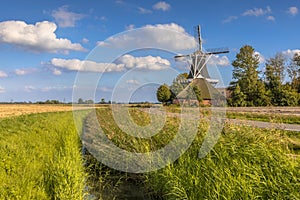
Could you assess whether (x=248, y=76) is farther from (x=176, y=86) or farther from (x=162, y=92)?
(x=162, y=92)

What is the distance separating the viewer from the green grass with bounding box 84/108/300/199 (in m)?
4.25

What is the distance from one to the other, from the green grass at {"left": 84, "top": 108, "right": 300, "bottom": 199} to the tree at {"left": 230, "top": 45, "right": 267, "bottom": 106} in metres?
31.5

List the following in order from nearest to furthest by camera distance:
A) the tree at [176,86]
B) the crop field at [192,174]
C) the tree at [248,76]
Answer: the crop field at [192,174] < the tree at [176,86] < the tree at [248,76]

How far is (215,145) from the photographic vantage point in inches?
247

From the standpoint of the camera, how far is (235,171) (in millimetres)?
5043

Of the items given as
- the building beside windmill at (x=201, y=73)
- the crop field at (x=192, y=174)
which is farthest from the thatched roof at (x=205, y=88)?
the crop field at (x=192, y=174)

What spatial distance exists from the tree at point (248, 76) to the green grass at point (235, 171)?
31.5m

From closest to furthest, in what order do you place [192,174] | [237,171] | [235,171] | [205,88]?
[237,171]
[235,171]
[192,174]
[205,88]

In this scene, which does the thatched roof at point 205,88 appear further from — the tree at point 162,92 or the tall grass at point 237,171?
the tall grass at point 237,171

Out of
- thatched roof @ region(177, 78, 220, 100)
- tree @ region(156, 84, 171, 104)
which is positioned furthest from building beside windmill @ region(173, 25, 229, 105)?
tree @ region(156, 84, 171, 104)

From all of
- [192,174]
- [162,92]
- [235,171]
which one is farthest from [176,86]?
[235,171]

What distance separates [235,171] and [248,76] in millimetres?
39058

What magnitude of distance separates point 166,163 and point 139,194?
3.83 feet

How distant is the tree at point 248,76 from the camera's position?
3692 cm
